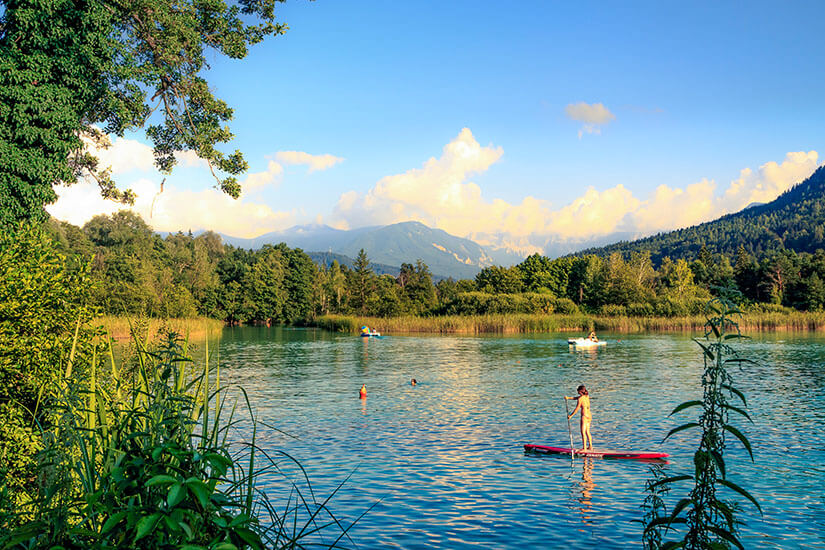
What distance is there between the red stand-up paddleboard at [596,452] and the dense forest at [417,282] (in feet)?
227

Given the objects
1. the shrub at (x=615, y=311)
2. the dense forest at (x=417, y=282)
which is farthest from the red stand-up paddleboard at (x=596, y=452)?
the shrub at (x=615, y=311)

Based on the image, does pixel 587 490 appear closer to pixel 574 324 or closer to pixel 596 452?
pixel 596 452

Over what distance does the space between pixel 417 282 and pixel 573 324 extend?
1519 inches

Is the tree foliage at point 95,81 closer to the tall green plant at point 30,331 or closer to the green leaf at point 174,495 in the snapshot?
the tall green plant at point 30,331

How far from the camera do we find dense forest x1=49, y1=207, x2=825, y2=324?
287 feet

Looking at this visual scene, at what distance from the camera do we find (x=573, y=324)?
76.1m

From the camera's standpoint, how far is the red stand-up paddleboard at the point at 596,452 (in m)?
15.7

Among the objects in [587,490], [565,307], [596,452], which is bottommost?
[587,490]

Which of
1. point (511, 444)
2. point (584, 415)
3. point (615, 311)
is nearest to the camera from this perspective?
point (584, 415)

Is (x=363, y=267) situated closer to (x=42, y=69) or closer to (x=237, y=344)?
(x=237, y=344)

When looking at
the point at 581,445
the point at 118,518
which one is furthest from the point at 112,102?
the point at 118,518

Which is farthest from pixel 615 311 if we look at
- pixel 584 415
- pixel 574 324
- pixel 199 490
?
pixel 199 490

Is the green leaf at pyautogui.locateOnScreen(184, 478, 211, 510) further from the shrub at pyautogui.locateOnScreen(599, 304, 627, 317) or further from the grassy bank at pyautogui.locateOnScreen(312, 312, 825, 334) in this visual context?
the shrub at pyautogui.locateOnScreen(599, 304, 627, 317)

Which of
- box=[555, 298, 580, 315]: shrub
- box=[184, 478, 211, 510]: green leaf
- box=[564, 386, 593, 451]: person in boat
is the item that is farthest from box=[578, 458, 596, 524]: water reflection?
box=[555, 298, 580, 315]: shrub
